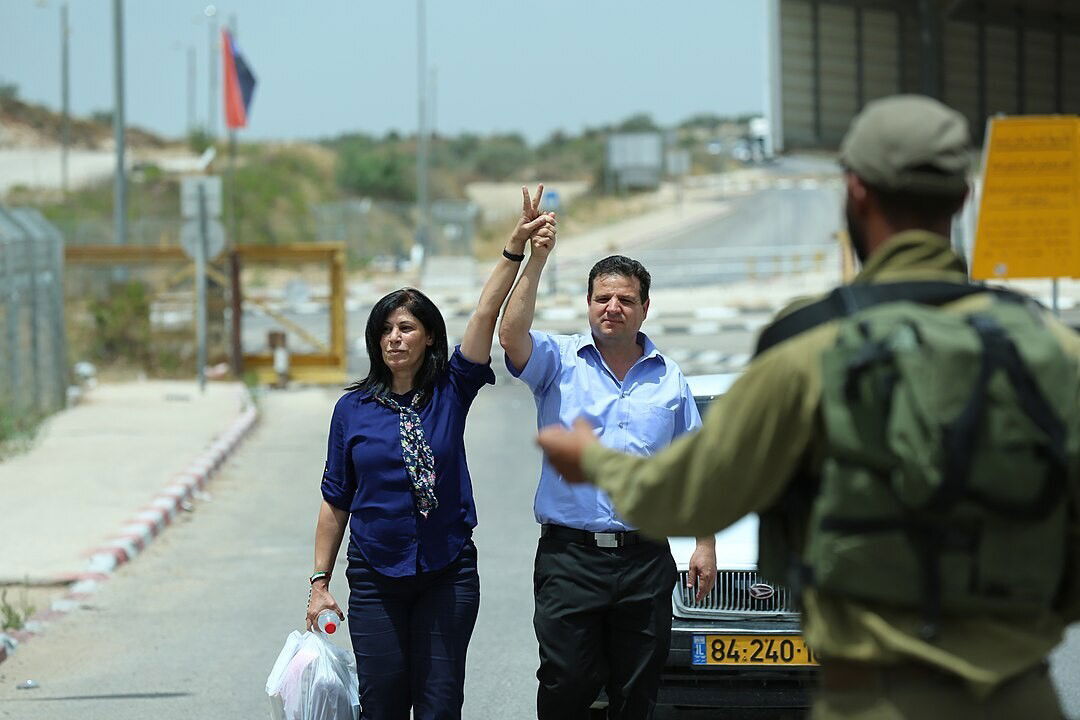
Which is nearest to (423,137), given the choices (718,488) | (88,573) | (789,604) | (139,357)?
(139,357)

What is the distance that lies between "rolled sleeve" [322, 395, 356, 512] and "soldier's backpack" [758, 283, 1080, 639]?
278 centimetres

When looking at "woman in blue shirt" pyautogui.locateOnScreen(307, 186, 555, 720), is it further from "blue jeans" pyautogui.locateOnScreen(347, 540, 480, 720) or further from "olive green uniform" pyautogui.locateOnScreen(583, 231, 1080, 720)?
"olive green uniform" pyautogui.locateOnScreen(583, 231, 1080, 720)

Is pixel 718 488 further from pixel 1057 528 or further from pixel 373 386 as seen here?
pixel 373 386

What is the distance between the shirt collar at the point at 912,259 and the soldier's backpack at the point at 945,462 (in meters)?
0.14

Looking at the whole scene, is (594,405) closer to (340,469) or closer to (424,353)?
(424,353)

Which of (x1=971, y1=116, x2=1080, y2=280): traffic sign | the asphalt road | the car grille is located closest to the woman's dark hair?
the car grille

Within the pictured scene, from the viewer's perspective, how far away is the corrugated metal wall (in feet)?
75.9

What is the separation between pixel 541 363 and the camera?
513cm

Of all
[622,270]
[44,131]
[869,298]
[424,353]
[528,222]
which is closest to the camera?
[869,298]

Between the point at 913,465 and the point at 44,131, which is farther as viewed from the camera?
the point at 44,131

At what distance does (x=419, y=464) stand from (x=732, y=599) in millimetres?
2022

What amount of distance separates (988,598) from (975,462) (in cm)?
21

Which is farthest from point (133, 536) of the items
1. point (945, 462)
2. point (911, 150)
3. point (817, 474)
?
point (945, 462)

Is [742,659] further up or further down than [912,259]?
further down
